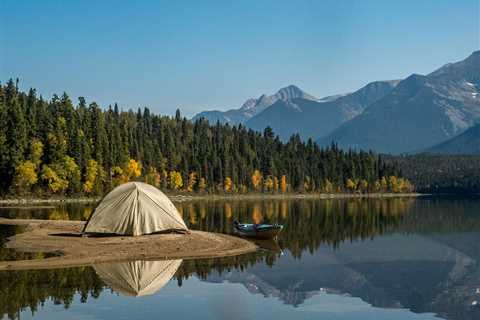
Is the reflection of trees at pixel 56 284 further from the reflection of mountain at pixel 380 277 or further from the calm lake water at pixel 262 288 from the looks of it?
the reflection of mountain at pixel 380 277

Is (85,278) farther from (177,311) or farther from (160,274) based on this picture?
(177,311)

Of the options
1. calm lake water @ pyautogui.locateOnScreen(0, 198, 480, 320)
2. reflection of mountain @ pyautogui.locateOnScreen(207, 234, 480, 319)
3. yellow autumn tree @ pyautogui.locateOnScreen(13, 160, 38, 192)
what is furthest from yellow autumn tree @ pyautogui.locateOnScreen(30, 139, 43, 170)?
reflection of mountain @ pyautogui.locateOnScreen(207, 234, 480, 319)

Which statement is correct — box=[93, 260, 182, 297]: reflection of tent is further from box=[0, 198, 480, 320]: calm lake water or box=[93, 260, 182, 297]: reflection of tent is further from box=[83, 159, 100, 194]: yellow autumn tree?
box=[83, 159, 100, 194]: yellow autumn tree

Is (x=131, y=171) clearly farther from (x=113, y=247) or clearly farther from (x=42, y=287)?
(x=42, y=287)

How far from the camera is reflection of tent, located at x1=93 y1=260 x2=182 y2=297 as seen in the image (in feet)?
110

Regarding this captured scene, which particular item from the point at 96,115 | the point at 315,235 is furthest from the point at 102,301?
the point at 96,115

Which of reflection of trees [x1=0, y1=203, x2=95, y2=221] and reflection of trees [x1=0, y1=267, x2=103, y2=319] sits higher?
reflection of trees [x1=0, y1=203, x2=95, y2=221]

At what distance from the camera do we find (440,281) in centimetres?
4244

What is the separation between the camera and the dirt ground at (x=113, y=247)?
40938mm

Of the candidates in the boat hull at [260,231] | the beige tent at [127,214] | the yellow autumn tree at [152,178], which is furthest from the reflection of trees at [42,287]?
the yellow autumn tree at [152,178]

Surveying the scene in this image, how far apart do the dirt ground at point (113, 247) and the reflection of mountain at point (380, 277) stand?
567 centimetres

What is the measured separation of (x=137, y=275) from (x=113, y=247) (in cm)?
992

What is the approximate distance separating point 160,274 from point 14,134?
367 feet

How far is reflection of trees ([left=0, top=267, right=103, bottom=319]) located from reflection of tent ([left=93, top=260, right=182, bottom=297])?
85cm
